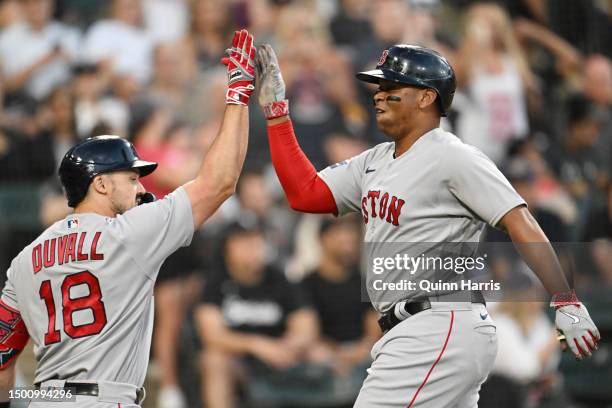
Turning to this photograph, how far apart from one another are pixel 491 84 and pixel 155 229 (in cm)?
521

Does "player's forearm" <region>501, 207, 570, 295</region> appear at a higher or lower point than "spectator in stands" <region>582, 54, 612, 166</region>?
higher

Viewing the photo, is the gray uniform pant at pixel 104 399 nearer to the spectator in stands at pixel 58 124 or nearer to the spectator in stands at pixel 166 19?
the spectator in stands at pixel 58 124

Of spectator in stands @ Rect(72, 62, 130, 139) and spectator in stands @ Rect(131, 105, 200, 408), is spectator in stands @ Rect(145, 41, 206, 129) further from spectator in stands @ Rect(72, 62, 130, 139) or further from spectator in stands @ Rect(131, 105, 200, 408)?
spectator in stands @ Rect(72, 62, 130, 139)

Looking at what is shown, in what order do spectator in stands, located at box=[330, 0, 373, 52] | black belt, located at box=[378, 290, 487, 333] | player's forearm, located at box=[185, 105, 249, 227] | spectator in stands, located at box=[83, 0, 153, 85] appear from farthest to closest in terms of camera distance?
1. spectator in stands, located at box=[330, 0, 373, 52]
2. spectator in stands, located at box=[83, 0, 153, 85]
3. player's forearm, located at box=[185, 105, 249, 227]
4. black belt, located at box=[378, 290, 487, 333]

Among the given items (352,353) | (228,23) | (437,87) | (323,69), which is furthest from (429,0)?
(437,87)

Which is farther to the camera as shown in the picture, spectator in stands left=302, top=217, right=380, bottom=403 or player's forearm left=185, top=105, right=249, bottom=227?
spectator in stands left=302, top=217, right=380, bottom=403

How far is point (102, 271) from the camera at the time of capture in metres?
3.64

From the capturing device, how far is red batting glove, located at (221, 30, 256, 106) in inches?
158

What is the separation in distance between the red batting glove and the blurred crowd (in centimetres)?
343

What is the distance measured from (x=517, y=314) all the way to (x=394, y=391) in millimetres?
4125

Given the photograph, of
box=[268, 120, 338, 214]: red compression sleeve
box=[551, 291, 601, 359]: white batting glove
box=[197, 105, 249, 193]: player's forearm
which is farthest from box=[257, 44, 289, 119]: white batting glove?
box=[551, 291, 601, 359]: white batting glove

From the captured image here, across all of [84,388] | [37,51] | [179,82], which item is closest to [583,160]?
[179,82]

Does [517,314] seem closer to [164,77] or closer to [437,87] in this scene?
[164,77]

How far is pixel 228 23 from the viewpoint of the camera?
8.55 metres
